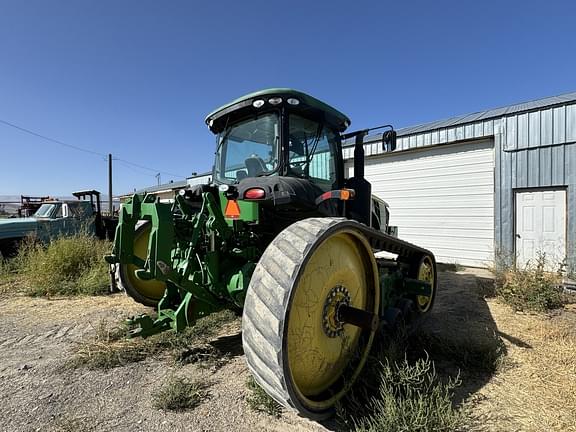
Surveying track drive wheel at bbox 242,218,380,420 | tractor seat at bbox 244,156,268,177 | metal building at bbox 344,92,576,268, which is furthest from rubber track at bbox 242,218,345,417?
metal building at bbox 344,92,576,268

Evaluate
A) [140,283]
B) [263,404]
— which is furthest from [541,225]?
[140,283]

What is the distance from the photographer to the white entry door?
7.65m

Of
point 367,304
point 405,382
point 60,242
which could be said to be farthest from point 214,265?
point 60,242

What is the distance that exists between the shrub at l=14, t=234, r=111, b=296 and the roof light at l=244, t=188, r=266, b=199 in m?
4.94

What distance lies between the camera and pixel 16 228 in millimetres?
9273

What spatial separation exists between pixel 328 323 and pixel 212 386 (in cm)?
120

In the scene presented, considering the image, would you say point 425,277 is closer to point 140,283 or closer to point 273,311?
point 273,311

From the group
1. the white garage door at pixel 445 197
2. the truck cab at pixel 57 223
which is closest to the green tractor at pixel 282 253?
the white garage door at pixel 445 197

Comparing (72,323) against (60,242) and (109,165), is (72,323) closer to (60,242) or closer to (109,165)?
(60,242)

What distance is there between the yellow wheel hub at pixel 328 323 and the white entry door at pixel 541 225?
6.92 m

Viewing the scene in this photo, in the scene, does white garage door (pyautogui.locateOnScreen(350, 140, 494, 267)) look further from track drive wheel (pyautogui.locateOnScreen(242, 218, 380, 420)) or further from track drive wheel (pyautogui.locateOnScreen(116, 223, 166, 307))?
track drive wheel (pyautogui.locateOnScreen(116, 223, 166, 307))

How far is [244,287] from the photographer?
116 inches

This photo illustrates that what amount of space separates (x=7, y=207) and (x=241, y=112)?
123 ft

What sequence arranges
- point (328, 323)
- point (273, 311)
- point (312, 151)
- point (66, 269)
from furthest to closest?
point (66, 269)
point (312, 151)
point (328, 323)
point (273, 311)
